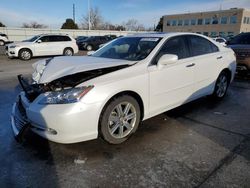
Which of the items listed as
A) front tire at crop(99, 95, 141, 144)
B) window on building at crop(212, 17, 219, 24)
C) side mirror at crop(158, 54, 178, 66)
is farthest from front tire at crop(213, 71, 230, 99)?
window on building at crop(212, 17, 219, 24)

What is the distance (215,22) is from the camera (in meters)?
57.3

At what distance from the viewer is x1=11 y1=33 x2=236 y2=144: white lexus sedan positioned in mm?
2773

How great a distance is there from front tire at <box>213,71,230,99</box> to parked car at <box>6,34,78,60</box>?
40.8ft

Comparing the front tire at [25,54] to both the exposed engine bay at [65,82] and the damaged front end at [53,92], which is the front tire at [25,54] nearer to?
the damaged front end at [53,92]

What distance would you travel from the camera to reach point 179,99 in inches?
160

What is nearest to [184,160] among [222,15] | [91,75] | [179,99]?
[179,99]

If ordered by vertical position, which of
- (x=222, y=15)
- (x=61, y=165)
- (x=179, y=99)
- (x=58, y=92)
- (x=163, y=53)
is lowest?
(x=61, y=165)

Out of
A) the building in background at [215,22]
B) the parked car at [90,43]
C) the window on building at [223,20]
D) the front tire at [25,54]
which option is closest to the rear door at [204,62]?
the front tire at [25,54]

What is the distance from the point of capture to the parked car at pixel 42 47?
14008 millimetres

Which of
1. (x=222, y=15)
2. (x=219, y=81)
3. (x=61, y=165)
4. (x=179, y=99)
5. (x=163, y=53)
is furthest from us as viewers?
(x=222, y=15)

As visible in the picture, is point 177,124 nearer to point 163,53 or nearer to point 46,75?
point 163,53

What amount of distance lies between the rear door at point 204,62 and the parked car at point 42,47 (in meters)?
12.4

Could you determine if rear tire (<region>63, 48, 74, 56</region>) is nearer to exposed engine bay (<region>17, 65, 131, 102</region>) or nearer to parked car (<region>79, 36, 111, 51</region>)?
parked car (<region>79, 36, 111, 51</region>)

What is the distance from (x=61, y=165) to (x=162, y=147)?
1.41 meters
